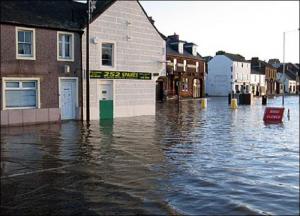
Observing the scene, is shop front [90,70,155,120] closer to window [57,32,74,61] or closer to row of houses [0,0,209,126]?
row of houses [0,0,209,126]

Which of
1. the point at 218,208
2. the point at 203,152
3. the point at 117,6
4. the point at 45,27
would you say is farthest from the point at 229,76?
the point at 218,208

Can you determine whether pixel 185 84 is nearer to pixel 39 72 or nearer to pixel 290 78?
pixel 39 72

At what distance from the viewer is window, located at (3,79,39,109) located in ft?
71.0

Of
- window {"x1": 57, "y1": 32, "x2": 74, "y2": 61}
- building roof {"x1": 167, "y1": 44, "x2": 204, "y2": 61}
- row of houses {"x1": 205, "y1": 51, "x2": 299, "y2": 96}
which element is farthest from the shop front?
row of houses {"x1": 205, "y1": 51, "x2": 299, "y2": 96}

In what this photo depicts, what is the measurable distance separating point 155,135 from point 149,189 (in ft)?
30.6

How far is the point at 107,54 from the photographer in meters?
26.7

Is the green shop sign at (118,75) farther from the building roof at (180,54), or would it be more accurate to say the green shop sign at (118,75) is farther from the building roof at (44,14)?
the building roof at (180,54)

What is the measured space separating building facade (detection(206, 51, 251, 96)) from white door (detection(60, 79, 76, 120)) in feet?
201

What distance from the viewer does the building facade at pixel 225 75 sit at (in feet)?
271

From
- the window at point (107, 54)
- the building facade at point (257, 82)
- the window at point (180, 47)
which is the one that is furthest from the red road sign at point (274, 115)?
the building facade at point (257, 82)

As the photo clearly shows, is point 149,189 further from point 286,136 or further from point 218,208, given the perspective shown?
point 286,136

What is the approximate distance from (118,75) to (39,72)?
5.93 meters

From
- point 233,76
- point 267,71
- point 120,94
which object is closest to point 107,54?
point 120,94

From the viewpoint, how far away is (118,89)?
27125mm
